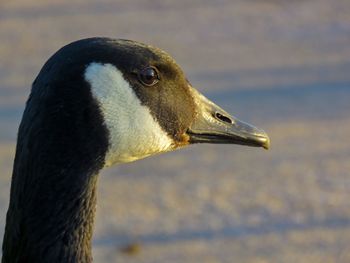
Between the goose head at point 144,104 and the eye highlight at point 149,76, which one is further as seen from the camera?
the eye highlight at point 149,76

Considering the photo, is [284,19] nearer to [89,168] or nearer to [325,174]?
[325,174]

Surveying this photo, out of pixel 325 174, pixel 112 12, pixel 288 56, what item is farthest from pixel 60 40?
pixel 325 174

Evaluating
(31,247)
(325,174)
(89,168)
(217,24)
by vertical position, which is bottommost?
(31,247)

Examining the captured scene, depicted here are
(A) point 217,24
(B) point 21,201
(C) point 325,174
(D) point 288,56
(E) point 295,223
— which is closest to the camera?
(B) point 21,201

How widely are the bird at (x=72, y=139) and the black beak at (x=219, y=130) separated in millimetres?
293

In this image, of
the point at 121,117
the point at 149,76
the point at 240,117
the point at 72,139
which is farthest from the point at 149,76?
the point at 240,117

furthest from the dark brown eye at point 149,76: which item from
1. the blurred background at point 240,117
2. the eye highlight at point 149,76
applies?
the blurred background at point 240,117

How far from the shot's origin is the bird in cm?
327

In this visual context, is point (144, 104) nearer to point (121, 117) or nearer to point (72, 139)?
point (121, 117)

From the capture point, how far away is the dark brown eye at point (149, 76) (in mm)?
3471

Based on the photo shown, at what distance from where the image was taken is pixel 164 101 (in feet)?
11.9

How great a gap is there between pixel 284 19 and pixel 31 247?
19.7 feet

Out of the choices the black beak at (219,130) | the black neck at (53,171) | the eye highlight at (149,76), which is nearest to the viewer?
the black neck at (53,171)

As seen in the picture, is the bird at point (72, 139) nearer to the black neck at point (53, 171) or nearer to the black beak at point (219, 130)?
the black neck at point (53, 171)
